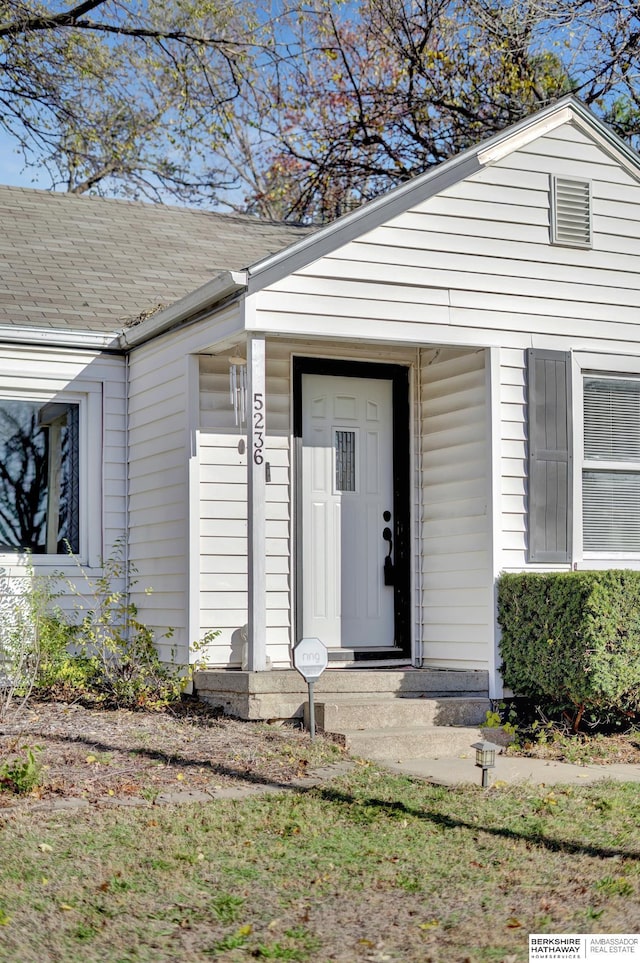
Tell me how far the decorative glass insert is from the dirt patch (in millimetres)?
2194

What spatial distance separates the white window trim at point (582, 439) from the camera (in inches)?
350

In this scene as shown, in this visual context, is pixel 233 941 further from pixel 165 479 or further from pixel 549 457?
pixel 165 479

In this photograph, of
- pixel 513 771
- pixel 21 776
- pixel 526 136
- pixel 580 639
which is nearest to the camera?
pixel 21 776

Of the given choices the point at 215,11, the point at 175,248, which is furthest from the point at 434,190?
the point at 215,11

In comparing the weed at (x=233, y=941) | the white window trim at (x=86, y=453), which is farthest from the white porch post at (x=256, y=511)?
the weed at (x=233, y=941)

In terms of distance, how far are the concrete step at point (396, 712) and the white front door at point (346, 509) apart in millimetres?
1081

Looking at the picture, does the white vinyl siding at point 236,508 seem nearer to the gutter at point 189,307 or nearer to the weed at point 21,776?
the gutter at point 189,307

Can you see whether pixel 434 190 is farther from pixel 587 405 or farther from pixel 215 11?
pixel 215 11

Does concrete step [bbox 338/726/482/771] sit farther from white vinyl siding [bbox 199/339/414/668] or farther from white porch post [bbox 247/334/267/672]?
white vinyl siding [bbox 199/339/414/668]

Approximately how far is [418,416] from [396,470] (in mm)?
495

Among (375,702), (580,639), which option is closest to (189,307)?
(375,702)

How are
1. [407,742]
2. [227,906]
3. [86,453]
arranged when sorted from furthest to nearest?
[86,453] < [407,742] < [227,906]

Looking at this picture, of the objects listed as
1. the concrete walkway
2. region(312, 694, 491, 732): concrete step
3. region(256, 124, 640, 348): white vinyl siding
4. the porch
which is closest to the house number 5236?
region(256, 124, 640, 348): white vinyl siding

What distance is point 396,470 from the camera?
943 centimetres
